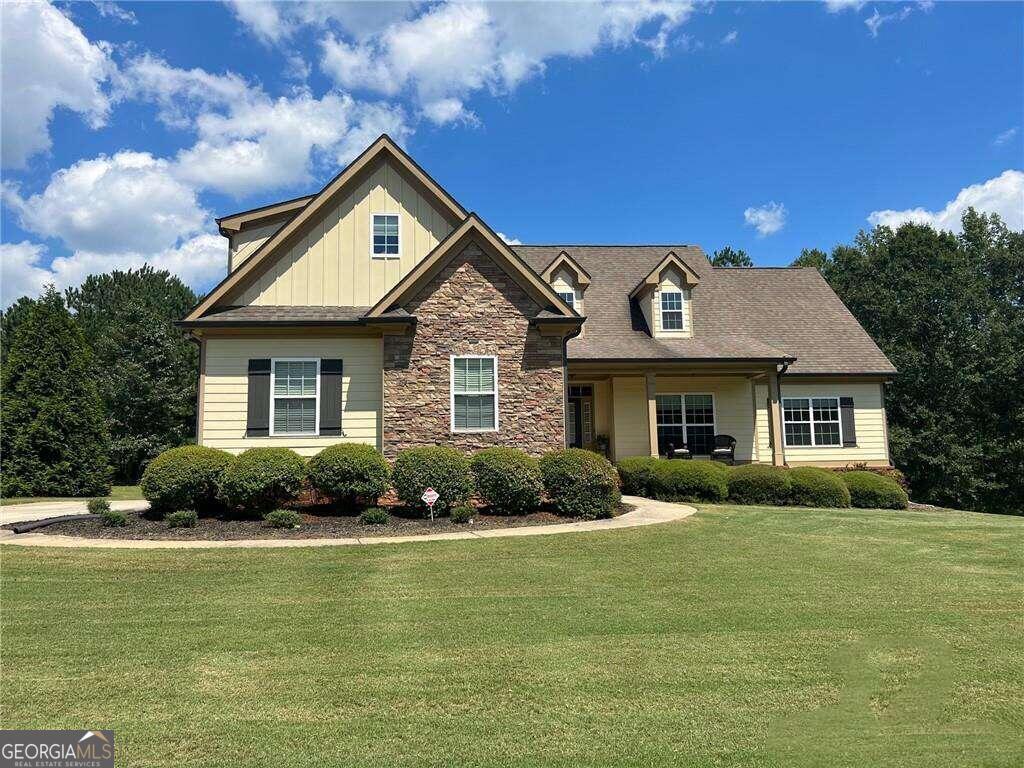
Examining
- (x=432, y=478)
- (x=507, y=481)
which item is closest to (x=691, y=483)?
(x=507, y=481)

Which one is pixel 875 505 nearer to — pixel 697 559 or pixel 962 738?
pixel 697 559

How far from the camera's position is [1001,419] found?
28.5 metres

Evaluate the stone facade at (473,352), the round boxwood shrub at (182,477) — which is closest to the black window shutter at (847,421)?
the stone facade at (473,352)

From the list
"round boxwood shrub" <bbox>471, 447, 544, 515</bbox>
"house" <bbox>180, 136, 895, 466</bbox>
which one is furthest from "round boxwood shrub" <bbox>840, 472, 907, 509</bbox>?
"round boxwood shrub" <bbox>471, 447, 544, 515</bbox>

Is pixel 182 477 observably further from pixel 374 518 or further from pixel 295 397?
pixel 374 518

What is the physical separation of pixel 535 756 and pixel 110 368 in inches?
1488

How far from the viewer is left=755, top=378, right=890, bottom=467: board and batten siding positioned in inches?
800

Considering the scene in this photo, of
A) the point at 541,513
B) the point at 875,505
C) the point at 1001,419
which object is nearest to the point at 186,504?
the point at 541,513

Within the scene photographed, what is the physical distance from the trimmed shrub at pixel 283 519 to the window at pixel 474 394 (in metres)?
4.00

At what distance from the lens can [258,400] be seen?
14227 millimetres

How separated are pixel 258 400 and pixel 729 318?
15.6 meters

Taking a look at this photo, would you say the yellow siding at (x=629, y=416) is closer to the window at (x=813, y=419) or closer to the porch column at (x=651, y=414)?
the porch column at (x=651, y=414)

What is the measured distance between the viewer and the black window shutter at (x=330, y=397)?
14.3 meters

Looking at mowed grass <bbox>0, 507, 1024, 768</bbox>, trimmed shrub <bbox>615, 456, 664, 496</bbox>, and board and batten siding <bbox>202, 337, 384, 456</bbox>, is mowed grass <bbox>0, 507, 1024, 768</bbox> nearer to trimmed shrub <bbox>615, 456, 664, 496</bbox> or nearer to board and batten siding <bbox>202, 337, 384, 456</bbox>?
board and batten siding <bbox>202, 337, 384, 456</bbox>
